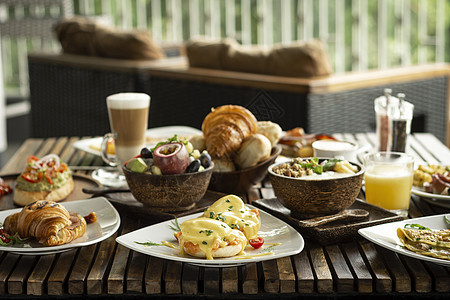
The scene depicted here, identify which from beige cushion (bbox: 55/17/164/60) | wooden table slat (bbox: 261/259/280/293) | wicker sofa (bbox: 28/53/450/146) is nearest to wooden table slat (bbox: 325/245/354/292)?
wooden table slat (bbox: 261/259/280/293)

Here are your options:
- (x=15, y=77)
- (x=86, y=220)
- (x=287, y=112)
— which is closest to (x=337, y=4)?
(x=287, y=112)

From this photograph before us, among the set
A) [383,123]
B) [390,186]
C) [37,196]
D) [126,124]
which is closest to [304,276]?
[390,186]

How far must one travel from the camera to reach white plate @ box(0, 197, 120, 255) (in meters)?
1.17

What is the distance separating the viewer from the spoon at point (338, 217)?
127 cm

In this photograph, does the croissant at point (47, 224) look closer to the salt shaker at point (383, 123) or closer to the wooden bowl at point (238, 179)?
the wooden bowl at point (238, 179)

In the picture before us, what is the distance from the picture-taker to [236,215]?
4.05ft

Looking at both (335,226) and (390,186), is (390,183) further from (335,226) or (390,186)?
(335,226)

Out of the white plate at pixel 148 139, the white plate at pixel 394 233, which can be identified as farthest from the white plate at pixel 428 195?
the white plate at pixel 148 139

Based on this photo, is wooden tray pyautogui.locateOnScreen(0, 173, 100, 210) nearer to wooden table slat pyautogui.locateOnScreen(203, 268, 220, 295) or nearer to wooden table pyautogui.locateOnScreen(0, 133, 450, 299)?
wooden table pyautogui.locateOnScreen(0, 133, 450, 299)

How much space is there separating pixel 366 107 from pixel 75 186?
2218 mm

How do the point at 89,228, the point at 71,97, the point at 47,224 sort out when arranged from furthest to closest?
the point at 71,97 → the point at 89,228 → the point at 47,224

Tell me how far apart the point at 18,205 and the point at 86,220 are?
1.04 ft

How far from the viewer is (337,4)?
636 centimetres

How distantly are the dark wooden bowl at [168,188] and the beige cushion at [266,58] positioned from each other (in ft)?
6.84
